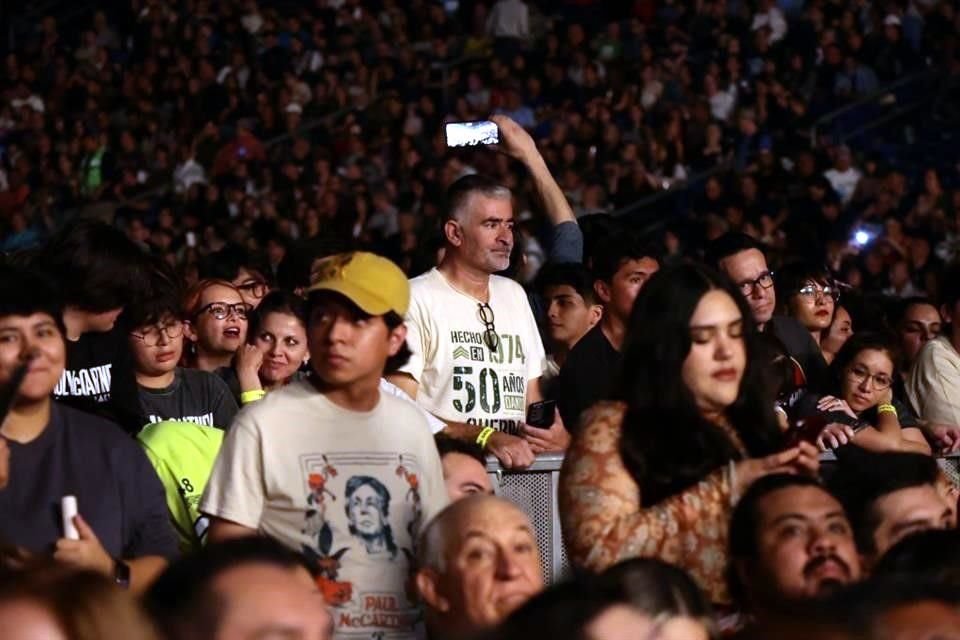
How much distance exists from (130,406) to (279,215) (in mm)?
11933

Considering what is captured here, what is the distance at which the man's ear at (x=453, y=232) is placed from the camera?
7.34 meters

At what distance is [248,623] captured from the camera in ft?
11.0

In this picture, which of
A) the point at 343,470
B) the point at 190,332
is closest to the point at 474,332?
the point at 190,332

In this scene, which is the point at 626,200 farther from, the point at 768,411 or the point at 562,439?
the point at 768,411

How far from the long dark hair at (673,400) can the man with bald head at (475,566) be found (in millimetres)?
346

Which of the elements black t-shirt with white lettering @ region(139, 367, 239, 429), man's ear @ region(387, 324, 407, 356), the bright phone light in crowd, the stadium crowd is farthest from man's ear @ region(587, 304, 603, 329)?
the bright phone light in crowd

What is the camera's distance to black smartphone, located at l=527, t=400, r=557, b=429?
6.45 metres

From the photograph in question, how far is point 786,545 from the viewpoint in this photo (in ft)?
13.9

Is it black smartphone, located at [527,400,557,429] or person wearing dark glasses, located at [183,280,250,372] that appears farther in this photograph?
person wearing dark glasses, located at [183,280,250,372]

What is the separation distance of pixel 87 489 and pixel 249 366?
2140mm

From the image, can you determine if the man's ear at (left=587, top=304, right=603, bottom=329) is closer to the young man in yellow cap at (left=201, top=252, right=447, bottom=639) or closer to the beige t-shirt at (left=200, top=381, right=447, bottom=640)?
the young man in yellow cap at (left=201, top=252, right=447, bottom=639)

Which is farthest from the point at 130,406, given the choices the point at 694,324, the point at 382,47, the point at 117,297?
the point at 382,47

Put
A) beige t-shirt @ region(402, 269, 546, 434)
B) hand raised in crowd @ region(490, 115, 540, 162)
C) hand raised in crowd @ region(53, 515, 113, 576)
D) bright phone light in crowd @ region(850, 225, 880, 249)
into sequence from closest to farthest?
hand raised in crowd @ region(53, 515, 113, 576) → beige t-shirt @ region(402, 269, 546, 434) → hand raised in crowd @ region(490, 115, 540, 162) → bright phone light in crowd @ region(850, 225, 880, 249)

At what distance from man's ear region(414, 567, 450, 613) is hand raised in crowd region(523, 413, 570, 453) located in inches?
75.3
